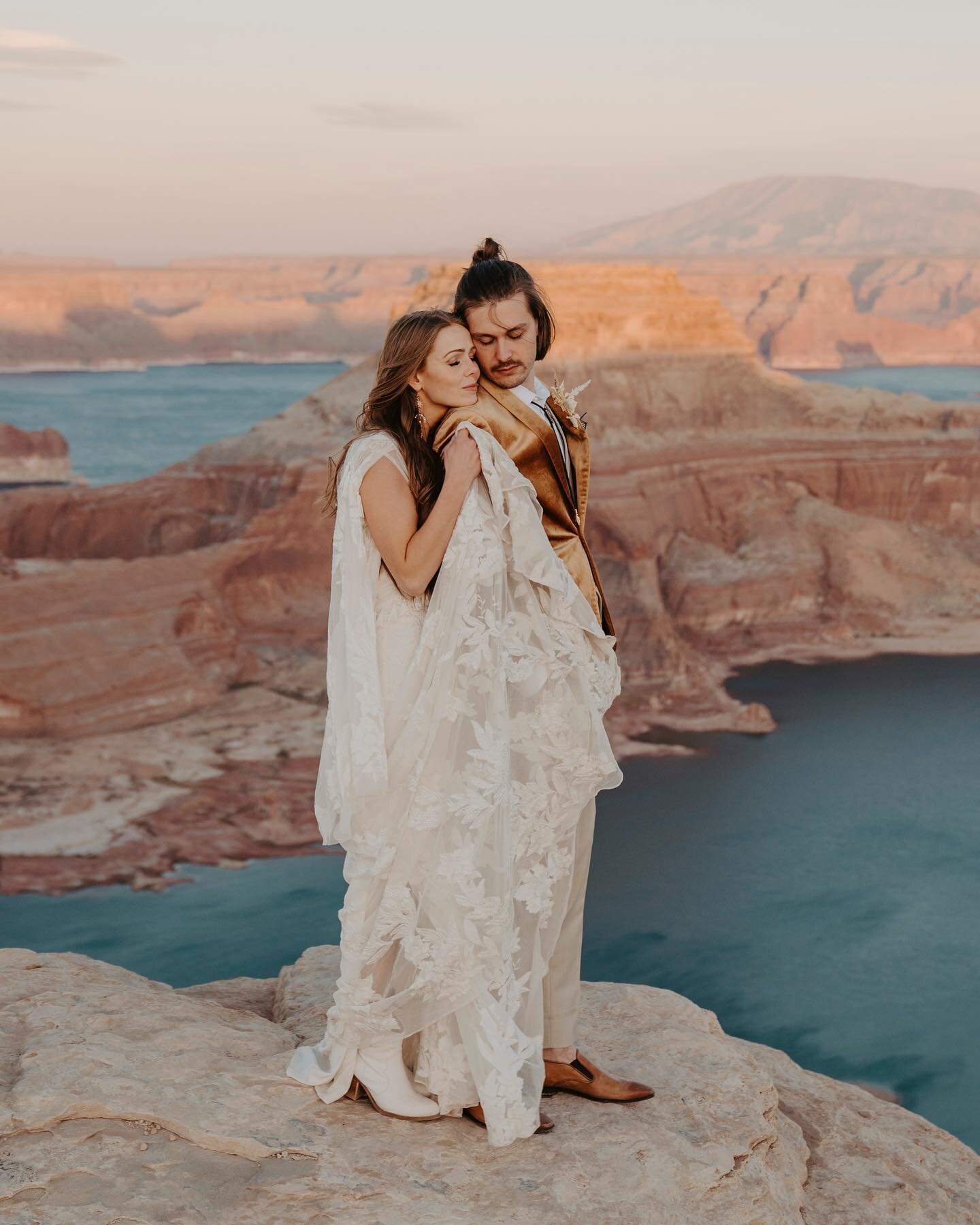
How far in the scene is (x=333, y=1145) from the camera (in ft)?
10.5

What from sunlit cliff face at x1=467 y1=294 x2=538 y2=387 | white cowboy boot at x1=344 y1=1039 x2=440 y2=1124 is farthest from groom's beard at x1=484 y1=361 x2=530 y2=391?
white cowboy boot at x1=344 y1=1039 x2=440 y2=1124

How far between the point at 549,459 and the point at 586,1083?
1.73 m

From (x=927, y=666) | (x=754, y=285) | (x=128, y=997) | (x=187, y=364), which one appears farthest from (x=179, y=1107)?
(x=187, y=364)

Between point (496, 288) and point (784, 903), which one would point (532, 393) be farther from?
point (784, 903)

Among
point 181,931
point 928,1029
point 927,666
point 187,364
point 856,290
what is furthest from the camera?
point 856,290

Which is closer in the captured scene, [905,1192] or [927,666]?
[905,1192]

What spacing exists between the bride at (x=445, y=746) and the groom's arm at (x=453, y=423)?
0.10 ft

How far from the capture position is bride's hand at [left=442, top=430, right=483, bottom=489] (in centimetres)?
312

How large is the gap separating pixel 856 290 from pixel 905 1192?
155285 mm

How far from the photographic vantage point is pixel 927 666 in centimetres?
2730

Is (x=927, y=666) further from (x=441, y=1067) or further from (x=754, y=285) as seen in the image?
(x=754, y=285)

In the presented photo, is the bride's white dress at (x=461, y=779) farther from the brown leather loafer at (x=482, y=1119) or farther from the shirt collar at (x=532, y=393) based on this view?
the shirt collar at (x=532, y=393)

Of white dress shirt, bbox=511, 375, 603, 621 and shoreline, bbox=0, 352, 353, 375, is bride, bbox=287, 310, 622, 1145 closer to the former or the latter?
white dress shirt, bbox=511, 375, 603, 621

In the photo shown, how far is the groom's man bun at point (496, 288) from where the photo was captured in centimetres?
321
